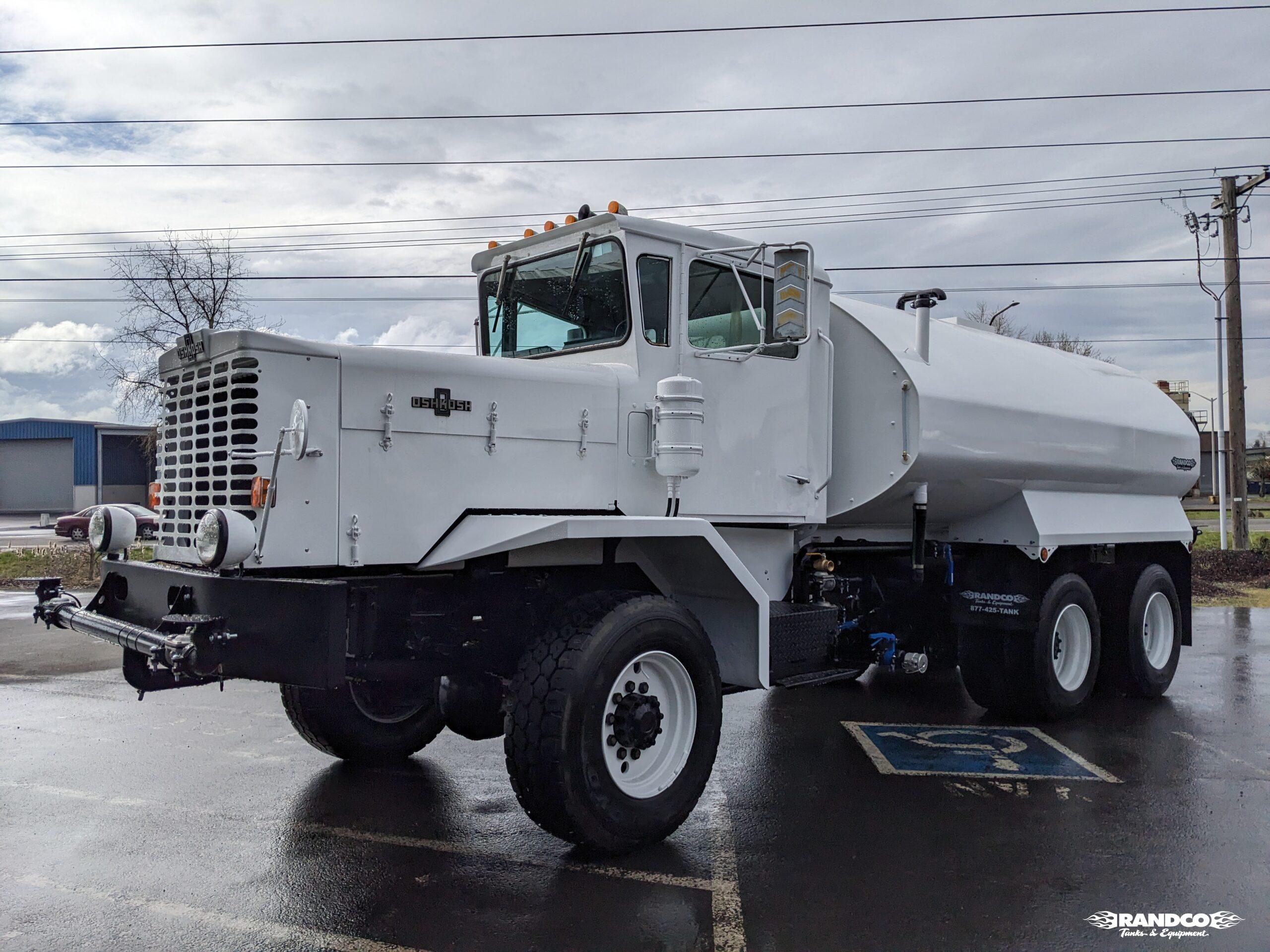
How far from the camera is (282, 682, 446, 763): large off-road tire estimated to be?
20.2ft

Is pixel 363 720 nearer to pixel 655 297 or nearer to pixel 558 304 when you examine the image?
pixel 558 304

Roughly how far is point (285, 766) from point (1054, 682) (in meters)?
5.62

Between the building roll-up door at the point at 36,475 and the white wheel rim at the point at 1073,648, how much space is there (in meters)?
54.5

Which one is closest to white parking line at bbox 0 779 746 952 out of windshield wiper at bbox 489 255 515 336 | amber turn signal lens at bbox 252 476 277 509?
amber turn signal lens at bbox 252 476 277 509

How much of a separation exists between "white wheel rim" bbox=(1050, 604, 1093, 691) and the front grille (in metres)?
6.29

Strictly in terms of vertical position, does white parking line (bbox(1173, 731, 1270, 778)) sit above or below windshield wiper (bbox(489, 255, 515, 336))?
below

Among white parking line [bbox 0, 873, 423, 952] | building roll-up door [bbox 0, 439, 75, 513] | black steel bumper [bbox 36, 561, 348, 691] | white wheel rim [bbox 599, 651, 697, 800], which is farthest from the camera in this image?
building roll-up door [bbox 0, 439, 75, 513]

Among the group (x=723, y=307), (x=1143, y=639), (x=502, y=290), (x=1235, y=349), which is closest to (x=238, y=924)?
(x=502, y=290)

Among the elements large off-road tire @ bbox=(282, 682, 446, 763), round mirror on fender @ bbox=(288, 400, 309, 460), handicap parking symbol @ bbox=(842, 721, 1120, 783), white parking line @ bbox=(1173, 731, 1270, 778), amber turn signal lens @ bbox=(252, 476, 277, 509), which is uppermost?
round mirror on fender @ bbox=(288, 400, 309, 460)

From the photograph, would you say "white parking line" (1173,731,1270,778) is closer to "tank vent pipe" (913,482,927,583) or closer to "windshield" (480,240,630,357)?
"tank vent pipe" (913,482,927,583)

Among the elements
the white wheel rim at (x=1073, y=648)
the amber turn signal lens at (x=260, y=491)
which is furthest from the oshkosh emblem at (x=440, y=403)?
the white wheel rim at (x=1073, y=648)

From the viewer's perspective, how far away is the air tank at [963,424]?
22.7 feet

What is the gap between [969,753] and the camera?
7039 millimetres

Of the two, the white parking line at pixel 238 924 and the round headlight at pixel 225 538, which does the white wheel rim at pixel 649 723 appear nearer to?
the white parking line at pixel 238 924
